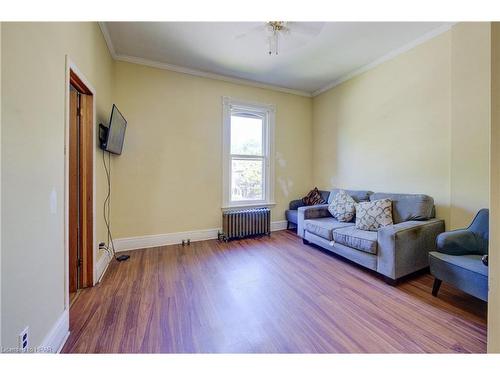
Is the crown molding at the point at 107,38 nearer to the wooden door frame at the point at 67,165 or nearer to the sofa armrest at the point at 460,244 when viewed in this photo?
the wooden door frame at the point at 67,165

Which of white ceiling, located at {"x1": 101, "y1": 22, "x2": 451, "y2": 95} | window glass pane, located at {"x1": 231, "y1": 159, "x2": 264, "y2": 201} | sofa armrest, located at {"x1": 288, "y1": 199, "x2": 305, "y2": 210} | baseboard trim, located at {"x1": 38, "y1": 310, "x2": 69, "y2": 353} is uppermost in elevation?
white ceiling, located at {"x1": 101, "y1": 22, "x2": 451, "y2": 95}

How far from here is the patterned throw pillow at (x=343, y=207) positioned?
315 cm

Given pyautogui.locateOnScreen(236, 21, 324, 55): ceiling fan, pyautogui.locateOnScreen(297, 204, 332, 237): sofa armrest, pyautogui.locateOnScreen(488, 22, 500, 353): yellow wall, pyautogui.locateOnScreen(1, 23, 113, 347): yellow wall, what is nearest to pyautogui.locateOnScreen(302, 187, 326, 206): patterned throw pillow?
pyautogui.locateOnScreen(297, 204, 332, 237): sofa armrest

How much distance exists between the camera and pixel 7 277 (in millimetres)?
954

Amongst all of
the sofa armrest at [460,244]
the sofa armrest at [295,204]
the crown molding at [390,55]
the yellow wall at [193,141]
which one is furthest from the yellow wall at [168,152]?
the sofa armrest at [460,244]

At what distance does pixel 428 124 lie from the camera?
8.68 feet

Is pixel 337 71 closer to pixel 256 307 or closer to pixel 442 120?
pixel 442 120

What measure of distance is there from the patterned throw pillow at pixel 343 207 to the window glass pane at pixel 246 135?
172cm

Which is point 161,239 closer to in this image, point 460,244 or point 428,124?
point 460,244

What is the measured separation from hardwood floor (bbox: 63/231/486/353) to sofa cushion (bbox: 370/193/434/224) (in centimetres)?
73

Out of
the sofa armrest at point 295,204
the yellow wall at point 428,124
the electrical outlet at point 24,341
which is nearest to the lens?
the electrical outlet at point 24,341

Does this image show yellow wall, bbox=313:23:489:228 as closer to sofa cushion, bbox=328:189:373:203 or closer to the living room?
the living room

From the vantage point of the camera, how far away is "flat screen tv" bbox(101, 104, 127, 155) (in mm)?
2262
